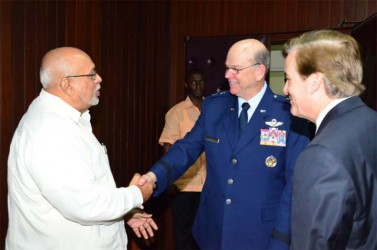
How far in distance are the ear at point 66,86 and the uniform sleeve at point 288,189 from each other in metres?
1.05

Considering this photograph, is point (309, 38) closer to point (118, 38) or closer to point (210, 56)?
point (118, 38)

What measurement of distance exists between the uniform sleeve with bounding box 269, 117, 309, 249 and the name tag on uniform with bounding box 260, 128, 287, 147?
28mm

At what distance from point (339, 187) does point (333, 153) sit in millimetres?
90

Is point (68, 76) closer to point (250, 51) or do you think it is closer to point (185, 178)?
point (250, 51)

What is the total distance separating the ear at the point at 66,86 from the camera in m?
1.79

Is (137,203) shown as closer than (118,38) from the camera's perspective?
Yes

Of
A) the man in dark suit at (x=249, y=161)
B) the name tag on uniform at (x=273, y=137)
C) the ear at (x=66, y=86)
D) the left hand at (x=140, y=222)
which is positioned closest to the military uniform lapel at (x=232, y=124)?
the man in dark suit at (x=249, y=161)

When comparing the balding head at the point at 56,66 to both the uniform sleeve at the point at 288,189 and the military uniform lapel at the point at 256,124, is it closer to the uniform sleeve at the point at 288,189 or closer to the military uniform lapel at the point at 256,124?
the military uniform lapel at the point at 256,124

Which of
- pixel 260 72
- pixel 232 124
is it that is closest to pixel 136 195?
pixel 232 124

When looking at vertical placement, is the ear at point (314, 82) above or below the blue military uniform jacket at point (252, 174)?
above

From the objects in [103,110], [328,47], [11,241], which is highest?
[328,47]

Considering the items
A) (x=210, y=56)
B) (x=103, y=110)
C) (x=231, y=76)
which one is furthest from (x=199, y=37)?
(x=231, y=76)

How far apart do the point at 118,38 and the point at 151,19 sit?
0.61 meters

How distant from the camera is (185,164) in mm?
2162
